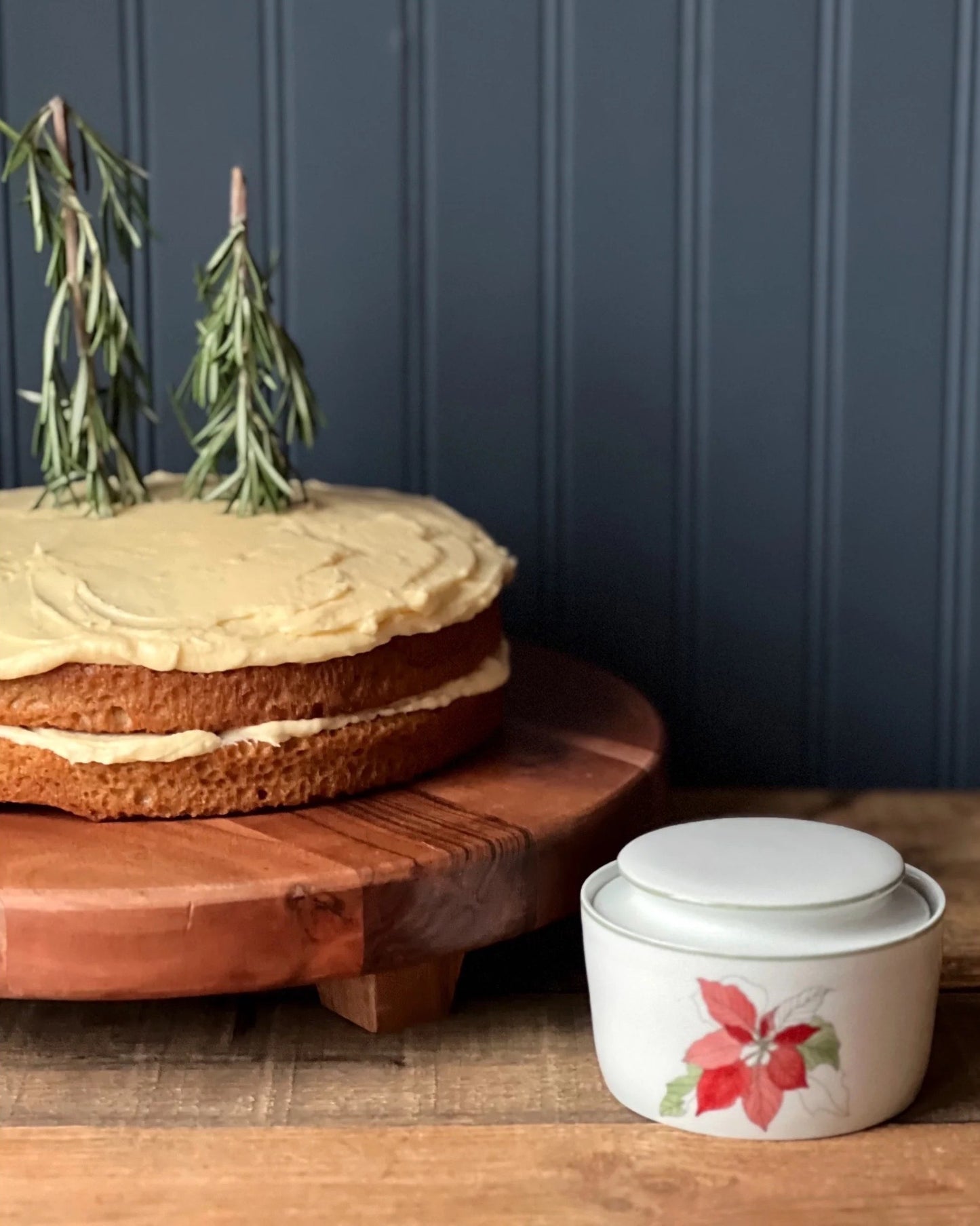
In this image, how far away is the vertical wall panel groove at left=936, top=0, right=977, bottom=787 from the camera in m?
1.30

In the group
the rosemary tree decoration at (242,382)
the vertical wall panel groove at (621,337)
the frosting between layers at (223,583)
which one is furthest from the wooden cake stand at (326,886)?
the vertical wall panel groove at (621,337)

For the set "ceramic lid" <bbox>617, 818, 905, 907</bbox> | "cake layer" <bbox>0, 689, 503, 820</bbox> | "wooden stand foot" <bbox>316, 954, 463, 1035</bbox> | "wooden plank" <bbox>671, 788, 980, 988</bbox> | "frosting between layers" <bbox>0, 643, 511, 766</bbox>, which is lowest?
"wooden plank" <bbox>671, 788, 980, 988</bbox>

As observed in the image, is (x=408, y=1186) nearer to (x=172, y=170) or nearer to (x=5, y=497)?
(x=5, y=497)

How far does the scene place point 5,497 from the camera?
1150 mm

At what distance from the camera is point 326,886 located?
817 mm

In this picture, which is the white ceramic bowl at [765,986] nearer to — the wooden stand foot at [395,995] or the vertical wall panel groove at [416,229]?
the wooden stand foot at [395,995]

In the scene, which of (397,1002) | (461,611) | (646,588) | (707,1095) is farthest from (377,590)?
(646,588)

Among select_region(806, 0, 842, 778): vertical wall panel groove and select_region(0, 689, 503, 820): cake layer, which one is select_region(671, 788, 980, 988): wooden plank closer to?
select_region(806, 0, 842, 778): vertical wall panel groove

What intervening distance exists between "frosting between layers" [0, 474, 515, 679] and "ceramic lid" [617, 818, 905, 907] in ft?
0.71

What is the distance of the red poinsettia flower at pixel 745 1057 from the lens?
776 mm

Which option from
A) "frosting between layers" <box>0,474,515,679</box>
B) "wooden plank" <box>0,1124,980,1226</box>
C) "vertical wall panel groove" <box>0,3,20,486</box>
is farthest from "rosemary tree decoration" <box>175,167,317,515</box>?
"wooden plank" <box>0,1124,980,1226</box>

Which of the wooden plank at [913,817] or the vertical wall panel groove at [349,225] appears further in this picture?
the vertical wall panel groove at [349,225]

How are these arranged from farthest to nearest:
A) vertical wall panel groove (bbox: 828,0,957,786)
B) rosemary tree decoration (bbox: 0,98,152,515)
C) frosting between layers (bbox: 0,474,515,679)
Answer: vertical wall panel groove (bbox: 828,0,957,786), rosemary tree decoration (bbox: 0,98,152,515), frosting between layers (bbox: 0,474,515,679)

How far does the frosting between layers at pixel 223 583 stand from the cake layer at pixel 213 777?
0.06 m
